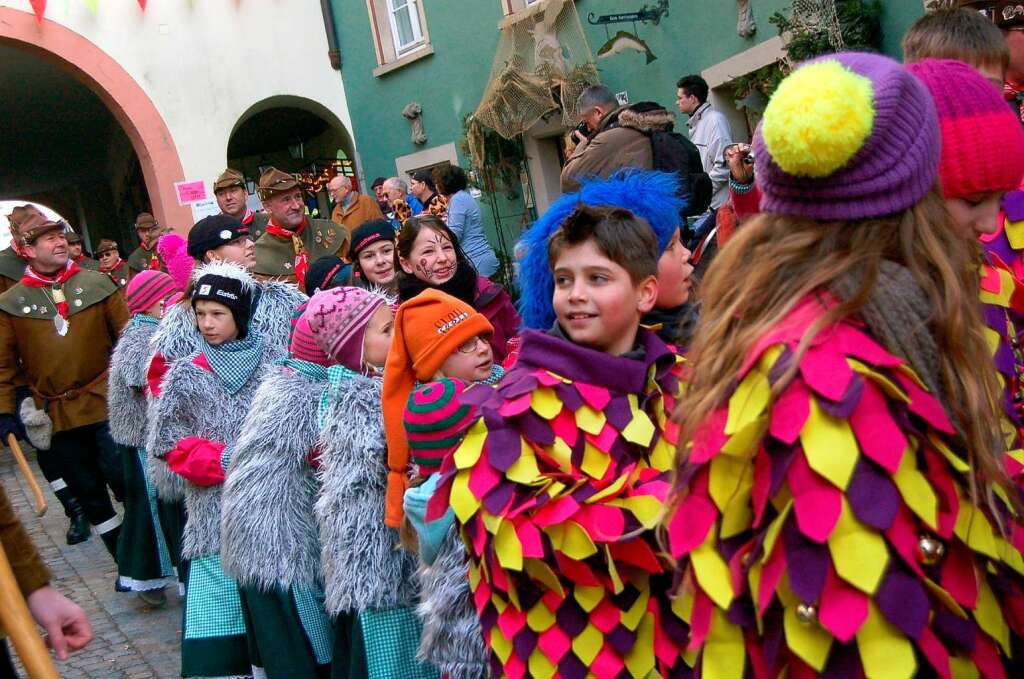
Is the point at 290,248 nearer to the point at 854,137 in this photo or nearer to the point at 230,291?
the point at 230,291

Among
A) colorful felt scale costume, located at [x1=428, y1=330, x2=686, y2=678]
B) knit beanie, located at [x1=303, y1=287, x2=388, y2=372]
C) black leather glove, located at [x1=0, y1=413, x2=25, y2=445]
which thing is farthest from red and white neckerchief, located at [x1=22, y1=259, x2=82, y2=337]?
colorful felt scale costume, located at [x1=428, y1=330, x2=686, y2=678]

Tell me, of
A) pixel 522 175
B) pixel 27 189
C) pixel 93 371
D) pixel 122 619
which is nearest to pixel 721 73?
pixel 522 175

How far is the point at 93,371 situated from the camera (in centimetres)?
764

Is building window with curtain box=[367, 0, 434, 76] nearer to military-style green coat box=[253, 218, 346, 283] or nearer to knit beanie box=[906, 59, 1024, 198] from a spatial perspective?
military-style green coat box=[253, 218, 346, 283]

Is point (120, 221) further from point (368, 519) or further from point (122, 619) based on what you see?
point (368, 519)

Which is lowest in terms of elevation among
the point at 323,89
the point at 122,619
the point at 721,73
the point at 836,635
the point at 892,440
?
the point at 122,619

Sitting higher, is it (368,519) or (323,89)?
(323,89)

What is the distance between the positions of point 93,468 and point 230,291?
302 centimetres

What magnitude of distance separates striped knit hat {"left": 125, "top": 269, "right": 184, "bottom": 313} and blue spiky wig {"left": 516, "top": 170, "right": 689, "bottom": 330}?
13.4 ft

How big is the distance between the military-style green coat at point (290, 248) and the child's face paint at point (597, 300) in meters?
4.36

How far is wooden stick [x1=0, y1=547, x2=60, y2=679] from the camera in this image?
2.39 metres

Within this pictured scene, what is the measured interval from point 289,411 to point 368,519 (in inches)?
23.5

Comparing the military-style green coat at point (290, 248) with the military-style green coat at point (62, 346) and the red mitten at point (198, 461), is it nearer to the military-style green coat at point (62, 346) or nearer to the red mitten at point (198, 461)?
the military-style green coat at point (62, 346)

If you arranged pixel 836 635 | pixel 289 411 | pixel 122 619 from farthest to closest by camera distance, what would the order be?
pixel 122 619 < pixel 289 411 < pixel 836 635
